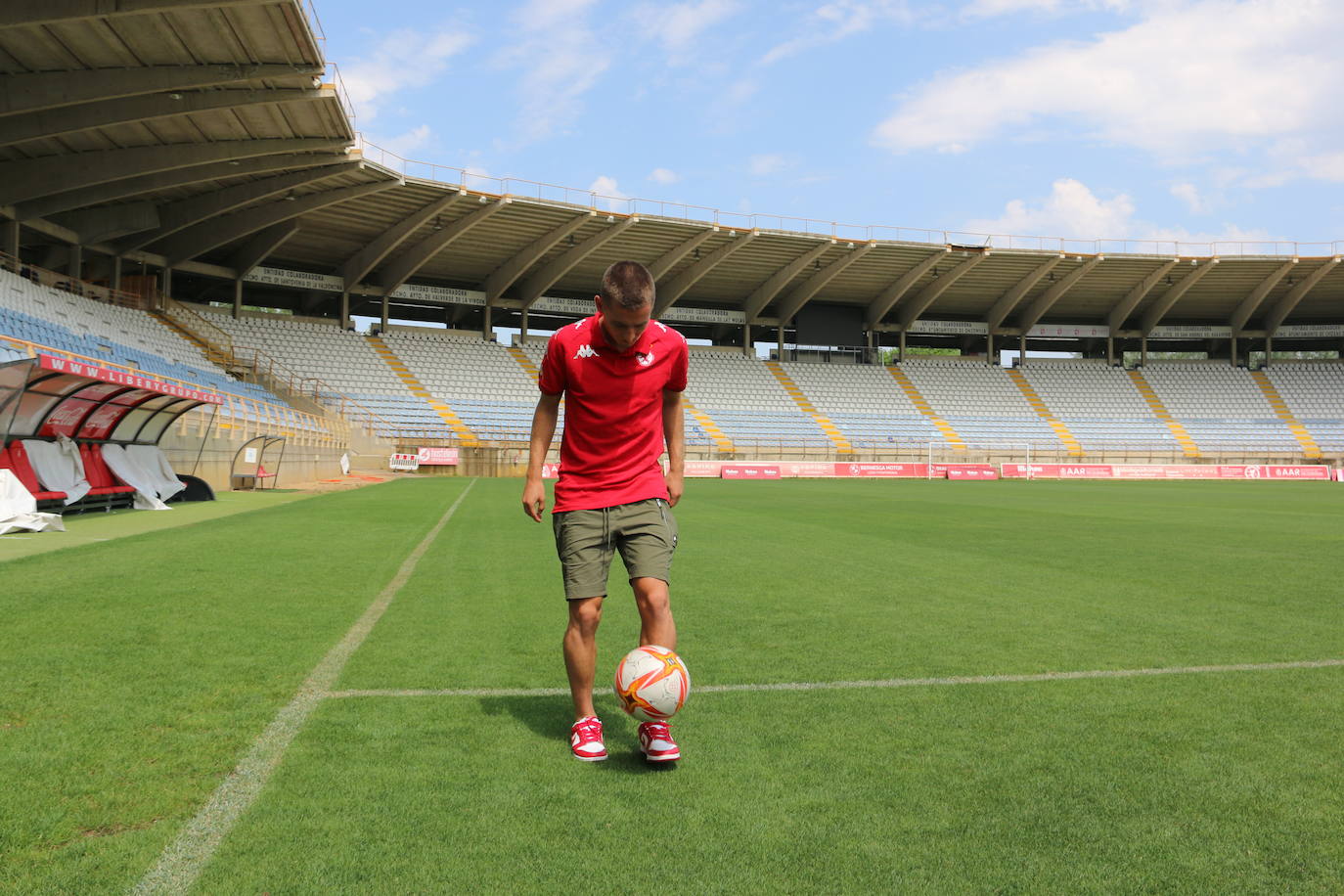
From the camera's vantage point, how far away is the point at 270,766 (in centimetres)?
311

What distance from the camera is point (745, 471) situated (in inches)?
1652

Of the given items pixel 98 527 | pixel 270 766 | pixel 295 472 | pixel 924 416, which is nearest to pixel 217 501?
pixel 98 527

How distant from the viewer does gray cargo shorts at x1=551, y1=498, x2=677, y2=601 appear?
140 inches

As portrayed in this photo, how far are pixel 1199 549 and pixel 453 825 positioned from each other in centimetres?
1095

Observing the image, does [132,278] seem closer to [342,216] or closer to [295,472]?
[342,216]

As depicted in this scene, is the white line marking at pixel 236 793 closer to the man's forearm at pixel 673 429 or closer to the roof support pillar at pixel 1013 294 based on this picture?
the man's forearm at pixel 673 429

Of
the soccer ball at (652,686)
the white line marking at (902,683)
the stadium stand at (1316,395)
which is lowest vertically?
the white line marking at (902,683)

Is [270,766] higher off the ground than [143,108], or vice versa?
[143,108]

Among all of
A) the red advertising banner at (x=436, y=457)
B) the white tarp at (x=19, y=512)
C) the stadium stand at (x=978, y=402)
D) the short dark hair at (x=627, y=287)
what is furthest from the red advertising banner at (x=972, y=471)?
the short dark hair at (x=627, y=287)

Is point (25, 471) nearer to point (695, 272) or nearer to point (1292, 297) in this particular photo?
point (695, 272)

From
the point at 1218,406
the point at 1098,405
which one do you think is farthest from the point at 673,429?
the point at 1218,406

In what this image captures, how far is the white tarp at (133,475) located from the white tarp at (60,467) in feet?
4.08

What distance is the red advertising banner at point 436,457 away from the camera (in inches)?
1542

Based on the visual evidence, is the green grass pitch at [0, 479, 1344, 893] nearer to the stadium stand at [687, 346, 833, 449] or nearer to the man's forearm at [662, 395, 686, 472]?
the man's forearm at [662, 395, 686, 472]
